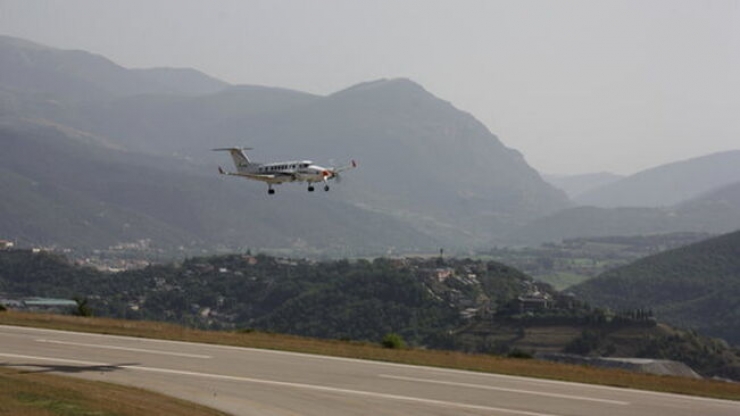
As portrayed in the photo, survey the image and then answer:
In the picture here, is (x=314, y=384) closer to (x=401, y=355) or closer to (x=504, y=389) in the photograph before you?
(x=504, y=389)

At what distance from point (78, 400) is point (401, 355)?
26.0 metres

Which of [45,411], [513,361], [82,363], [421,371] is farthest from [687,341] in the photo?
[45,411]

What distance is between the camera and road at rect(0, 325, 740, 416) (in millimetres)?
43156

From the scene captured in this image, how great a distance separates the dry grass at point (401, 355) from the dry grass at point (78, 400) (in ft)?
60.9

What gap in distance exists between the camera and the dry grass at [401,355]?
54.9m

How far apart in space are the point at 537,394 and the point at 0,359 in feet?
88.9

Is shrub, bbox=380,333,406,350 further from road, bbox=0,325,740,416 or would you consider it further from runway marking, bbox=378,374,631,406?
runway marking, bbox=378,374,631,406

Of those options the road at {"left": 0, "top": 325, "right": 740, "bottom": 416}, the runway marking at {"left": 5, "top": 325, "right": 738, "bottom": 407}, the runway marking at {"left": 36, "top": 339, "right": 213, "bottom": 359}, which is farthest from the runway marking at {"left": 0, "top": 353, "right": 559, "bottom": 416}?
the runway marking at {"left": 5, "top": 325, "right": 738, "bottom": 407}

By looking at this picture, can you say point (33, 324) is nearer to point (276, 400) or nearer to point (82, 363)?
point (82, 363)

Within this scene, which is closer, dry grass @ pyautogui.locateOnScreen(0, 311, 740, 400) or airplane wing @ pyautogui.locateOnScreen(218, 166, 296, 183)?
dry grass @ pyautogui.locateOnScreen(0, 311, 740, 400)

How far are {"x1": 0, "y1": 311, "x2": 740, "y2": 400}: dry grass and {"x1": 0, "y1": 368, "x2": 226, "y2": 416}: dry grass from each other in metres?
18.6

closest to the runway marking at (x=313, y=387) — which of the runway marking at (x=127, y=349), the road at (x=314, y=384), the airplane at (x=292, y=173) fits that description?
the road at (x=314, y=384)

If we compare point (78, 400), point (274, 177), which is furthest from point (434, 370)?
point (274, 177)

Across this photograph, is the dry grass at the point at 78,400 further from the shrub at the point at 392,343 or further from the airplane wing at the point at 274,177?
the airplane wing at the point at 274,177
